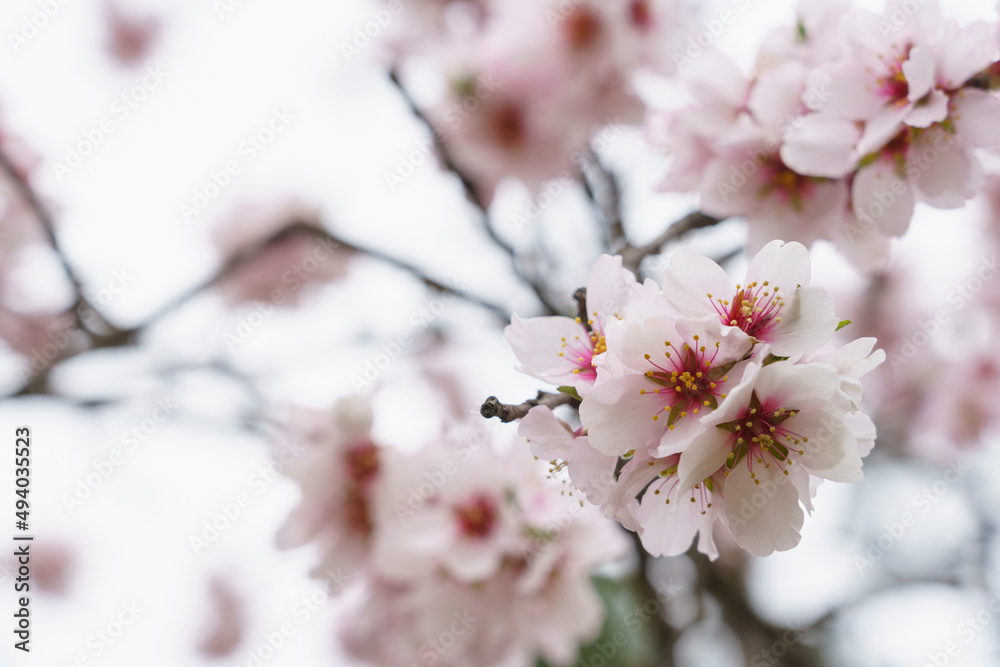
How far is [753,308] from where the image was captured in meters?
0.50

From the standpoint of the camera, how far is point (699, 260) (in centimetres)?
48

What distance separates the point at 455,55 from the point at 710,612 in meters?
1.60

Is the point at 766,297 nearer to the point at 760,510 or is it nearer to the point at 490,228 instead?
the point at 760,510

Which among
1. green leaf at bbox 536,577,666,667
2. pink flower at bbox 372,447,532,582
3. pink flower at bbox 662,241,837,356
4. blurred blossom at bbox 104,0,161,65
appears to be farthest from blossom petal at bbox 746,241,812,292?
blurred blossom at bbox 104,0,161,65

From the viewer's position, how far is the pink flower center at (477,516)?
45.1 inches

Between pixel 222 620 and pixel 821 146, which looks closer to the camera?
pixel 821 146

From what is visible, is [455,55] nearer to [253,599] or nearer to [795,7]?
[795,7]

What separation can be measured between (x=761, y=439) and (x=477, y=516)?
2.49 feet

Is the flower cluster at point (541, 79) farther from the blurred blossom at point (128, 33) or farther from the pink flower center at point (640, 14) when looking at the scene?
the blurred blossom at point (128, 33)

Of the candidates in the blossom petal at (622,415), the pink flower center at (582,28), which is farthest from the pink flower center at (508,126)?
the blossom petal at (622,415)

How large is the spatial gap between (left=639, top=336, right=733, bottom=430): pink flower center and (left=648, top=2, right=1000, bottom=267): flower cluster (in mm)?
333

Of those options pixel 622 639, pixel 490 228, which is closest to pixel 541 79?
pixel 490 228

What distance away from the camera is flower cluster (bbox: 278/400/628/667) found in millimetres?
1127

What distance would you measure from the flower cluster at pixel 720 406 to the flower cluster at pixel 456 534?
631 mm
